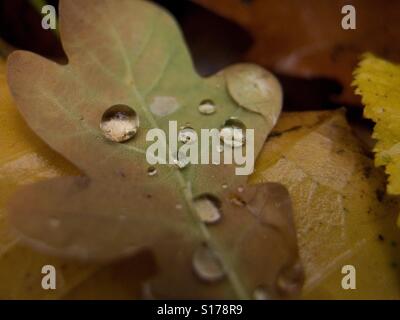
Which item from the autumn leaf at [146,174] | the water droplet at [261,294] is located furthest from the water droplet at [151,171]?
the water droplet at [261,294]

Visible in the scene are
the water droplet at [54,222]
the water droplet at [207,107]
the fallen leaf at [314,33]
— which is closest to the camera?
the water droplet at [54,222]

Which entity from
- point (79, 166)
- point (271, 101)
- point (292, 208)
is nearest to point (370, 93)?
point (271, 101)

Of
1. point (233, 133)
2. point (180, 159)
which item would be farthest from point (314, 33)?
point (180, 159)

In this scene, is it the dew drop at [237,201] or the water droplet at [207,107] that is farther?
the water droplet at [207,107]

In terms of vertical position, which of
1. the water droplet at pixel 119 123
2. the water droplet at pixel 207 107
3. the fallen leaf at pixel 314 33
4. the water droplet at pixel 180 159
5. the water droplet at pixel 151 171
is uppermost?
the fallen leaf at pixel 314 33

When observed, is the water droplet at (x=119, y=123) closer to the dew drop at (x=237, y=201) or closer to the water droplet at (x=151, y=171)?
the water droplet at (x=151, y=171)

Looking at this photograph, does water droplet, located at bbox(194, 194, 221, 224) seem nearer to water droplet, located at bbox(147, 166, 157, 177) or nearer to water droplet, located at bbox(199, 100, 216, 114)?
water droplet, located at bbox(147, 166, 157, 177)

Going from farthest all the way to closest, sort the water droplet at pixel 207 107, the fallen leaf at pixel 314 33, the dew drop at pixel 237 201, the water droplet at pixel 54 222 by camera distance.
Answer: the fallen leaf at pixel 314 33, the water droplet at pixel 207 107, the dew drop at pixel 237 201, the water droplet at pixel 54 222

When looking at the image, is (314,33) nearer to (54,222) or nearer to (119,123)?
(119,123)

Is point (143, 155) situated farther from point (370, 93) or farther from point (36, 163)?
point (370, 93)

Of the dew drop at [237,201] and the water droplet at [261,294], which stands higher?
the dew drop at [237,201]
